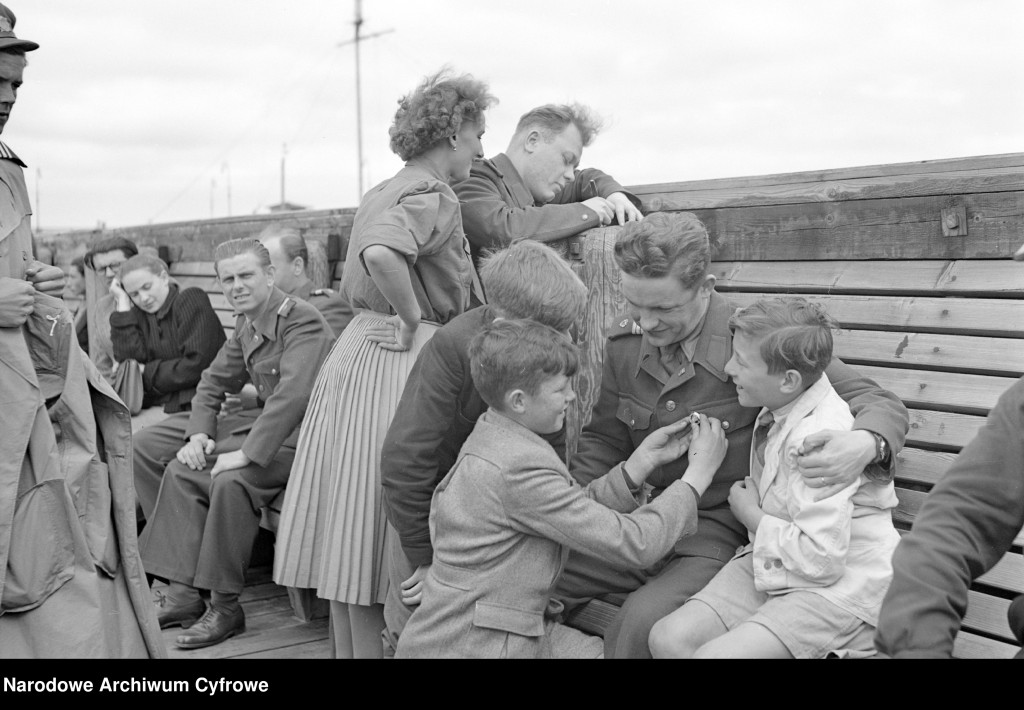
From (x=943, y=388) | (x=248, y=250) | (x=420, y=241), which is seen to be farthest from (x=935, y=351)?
(x=248, y=250)

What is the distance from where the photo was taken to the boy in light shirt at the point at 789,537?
8.16ft

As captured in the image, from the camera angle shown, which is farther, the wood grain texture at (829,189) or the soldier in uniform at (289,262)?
the soldier in uniform at (289,262)

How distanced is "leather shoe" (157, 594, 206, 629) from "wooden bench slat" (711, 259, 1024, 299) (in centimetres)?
267

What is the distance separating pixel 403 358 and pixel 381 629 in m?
0.94

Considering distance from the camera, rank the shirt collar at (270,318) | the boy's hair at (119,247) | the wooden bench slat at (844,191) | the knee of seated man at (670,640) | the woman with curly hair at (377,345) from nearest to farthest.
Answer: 1. the knee of seated man at (670,640)
2. the wooden bench slat at (844,191)
3. the woman with curly hair at (377,345)
4. the shirt collar at (270,318)
5. the boy's hair at (119,247)

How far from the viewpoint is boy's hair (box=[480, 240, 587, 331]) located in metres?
2.92

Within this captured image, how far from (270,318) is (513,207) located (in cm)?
148

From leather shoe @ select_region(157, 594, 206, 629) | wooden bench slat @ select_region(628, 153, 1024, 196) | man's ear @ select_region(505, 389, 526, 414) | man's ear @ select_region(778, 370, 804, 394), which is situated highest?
wooden bench slat @ select_region(628, 153, 1024, 196)

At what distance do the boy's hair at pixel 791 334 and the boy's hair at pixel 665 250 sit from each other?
0.23 metres

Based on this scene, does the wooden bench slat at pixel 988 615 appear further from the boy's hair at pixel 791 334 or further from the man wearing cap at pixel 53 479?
the man wearing cap at pixel 53 479

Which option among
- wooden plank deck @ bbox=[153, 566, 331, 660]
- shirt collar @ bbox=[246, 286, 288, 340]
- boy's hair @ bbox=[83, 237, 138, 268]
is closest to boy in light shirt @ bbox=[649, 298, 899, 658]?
wooden plank deck @ bbox=[153, 566, 331, 660]

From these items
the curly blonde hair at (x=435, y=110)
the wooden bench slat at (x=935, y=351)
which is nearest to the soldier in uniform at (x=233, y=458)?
the curly blonde hair at (x=435, y=110)

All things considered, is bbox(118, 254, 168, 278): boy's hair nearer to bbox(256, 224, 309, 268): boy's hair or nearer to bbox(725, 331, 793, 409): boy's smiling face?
bbox(256, 224, 309, 268): boy's hair
